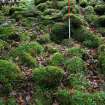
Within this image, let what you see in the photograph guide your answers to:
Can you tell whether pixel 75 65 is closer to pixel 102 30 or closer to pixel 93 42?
pixel 93 42

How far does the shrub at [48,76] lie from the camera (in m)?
8.14

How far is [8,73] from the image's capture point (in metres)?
8.09

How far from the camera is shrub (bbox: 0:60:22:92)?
7.88 metres

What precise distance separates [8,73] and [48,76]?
1150 millimetres

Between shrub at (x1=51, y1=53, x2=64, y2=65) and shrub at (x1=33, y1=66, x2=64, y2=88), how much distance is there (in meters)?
0.70

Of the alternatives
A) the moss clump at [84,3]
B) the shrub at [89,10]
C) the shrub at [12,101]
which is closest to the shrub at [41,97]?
the shrub at [12,101]

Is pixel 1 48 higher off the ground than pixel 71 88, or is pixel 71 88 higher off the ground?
pixel 1 48

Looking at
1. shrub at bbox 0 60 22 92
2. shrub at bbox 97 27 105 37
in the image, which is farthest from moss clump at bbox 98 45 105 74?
shrub at bbox 0 60 22 92

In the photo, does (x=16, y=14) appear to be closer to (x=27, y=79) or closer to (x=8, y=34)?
(x=8, y=34)

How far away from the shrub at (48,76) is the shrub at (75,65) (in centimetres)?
52

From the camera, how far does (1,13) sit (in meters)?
13.4

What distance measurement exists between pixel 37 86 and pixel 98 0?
29.1ft

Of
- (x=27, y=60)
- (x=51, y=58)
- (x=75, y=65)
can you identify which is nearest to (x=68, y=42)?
(x=51, y=58)

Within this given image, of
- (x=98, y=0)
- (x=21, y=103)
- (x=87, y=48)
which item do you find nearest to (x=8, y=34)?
(x=87, y=48)
